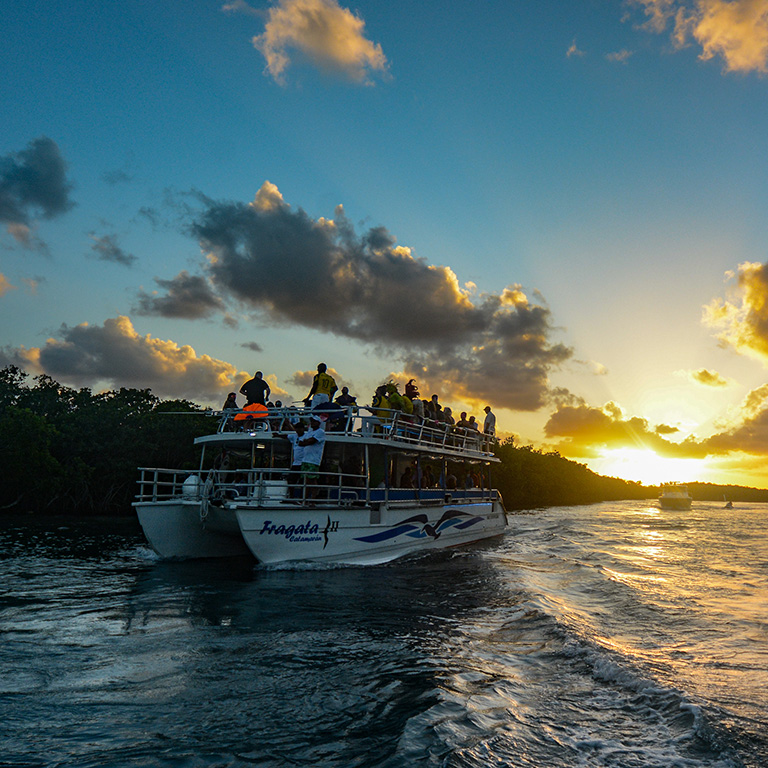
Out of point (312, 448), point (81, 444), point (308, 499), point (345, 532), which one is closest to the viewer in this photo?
point (308, 499)

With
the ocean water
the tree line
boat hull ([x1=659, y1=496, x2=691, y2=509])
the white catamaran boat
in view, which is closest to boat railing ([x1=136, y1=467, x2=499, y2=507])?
the white catamaran boat

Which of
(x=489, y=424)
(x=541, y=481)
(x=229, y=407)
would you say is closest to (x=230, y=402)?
(x=229, y=407)

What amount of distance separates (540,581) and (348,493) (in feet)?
17.7

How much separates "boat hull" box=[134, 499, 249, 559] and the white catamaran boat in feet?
0.09

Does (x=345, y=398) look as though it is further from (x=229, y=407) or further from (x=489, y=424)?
(x=489, y=424)

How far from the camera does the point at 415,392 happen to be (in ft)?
59.5

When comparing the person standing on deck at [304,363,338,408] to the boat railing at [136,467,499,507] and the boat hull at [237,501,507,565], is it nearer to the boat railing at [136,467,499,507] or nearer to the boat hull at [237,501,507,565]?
the boat railing at [136,467,499,507]

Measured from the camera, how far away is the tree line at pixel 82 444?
119 ft

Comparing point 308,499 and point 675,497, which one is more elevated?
point 308,499

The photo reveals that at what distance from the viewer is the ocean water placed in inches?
185

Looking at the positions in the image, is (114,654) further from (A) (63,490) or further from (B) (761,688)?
(A) (63,490)

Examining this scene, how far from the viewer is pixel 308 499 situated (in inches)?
511

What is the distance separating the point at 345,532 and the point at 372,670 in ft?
25.2

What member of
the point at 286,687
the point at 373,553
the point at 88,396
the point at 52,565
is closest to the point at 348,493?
the point at 373,553
